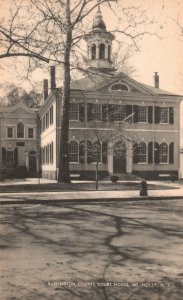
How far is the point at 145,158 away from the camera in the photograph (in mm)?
34500

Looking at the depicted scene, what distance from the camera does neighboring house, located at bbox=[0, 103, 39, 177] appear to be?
43938 mm

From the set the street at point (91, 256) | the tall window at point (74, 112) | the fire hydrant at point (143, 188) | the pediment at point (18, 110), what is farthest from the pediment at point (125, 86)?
the street at point (91, 256)

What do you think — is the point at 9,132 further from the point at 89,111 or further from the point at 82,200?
the point at 82,200

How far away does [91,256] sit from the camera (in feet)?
23.3

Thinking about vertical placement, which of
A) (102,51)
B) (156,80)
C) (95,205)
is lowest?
(95,205)

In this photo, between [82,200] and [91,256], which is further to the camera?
[82,200]

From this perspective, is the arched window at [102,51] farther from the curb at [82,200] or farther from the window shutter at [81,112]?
the curb at [82,200]

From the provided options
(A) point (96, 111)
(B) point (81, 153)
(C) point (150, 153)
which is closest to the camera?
(A) point (96, 111)

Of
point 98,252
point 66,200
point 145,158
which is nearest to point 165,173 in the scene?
point 145,158

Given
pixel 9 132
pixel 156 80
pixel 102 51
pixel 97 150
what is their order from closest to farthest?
pixel 97 150
pixel 102 51
pixel 156 80
pixel 9 132

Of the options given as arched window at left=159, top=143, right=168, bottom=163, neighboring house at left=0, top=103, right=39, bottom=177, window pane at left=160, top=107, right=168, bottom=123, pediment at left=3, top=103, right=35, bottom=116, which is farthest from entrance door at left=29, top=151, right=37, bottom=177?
window pane at left=160, top=107, right=168, bottom=123

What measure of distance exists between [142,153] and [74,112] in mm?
6263

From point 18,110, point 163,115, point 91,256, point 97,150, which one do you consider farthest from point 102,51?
point 91,256

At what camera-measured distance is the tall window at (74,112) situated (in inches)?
1313
